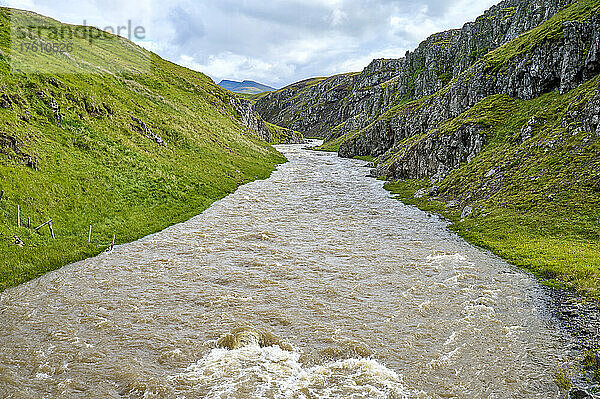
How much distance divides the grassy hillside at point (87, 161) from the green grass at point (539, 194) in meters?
31.2

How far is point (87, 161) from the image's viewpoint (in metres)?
41.8

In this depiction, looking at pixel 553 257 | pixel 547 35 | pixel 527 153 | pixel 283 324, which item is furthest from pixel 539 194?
pixel 547 35

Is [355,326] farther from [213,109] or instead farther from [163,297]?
[213,109]

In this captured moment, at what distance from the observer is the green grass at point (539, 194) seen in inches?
1030

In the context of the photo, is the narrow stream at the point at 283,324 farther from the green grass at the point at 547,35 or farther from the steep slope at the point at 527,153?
the green grass at the point at 547,35

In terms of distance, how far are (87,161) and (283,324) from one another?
34.0 m

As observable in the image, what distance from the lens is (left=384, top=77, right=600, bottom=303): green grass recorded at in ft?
85.9

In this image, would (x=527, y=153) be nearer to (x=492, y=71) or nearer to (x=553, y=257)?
(x=553, y=257)

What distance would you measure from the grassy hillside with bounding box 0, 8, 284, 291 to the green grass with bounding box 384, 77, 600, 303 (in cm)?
3117

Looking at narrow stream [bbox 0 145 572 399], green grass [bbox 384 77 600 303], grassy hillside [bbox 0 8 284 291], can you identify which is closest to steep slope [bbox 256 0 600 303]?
green grass [bbox 384 77 600 303]

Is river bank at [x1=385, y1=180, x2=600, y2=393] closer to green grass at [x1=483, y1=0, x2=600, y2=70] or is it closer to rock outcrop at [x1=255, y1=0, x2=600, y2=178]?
rock outcrop at [x1=255, y1=0, x2=600, y2=178]

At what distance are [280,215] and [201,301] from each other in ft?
76.2

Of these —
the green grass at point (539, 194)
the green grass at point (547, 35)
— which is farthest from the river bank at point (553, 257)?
the green grass at point (547, 35)

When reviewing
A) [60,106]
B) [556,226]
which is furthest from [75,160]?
[556,226]
